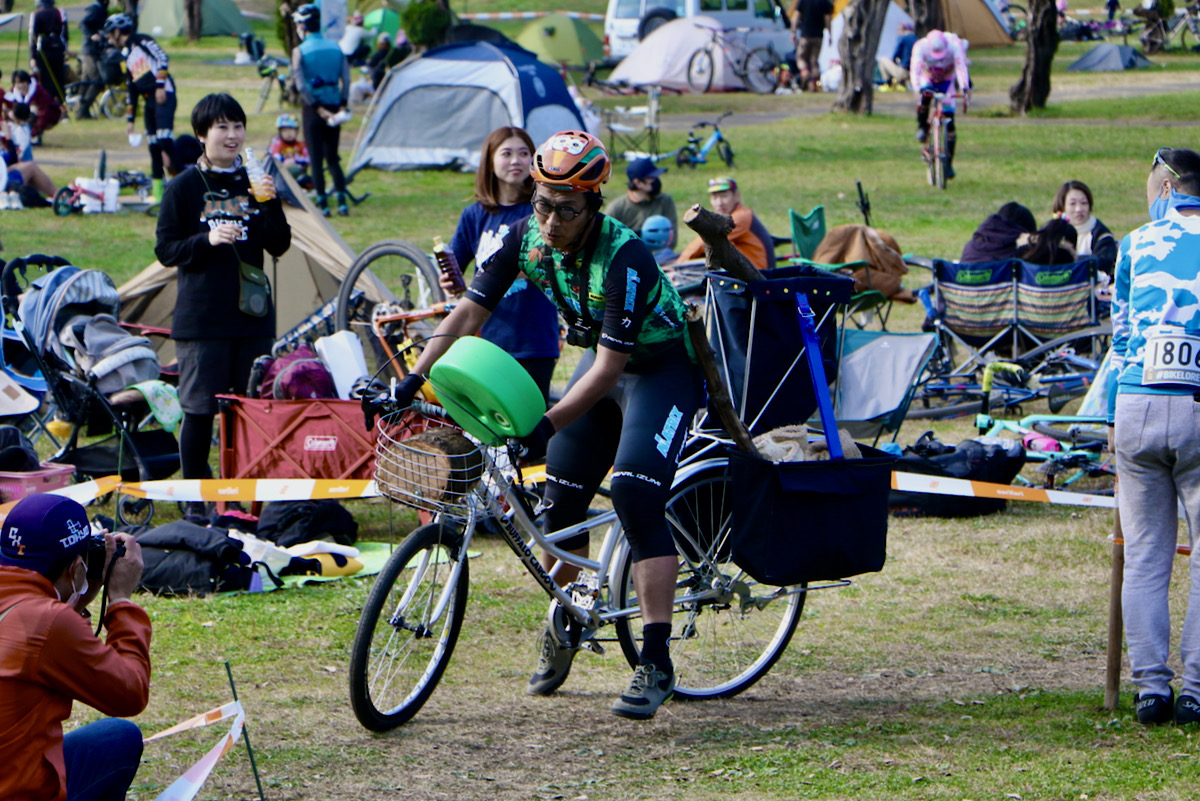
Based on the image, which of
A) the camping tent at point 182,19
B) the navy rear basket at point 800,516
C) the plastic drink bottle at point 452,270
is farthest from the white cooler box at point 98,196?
the camping tent at point 182,19

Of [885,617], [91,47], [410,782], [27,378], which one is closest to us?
[410,782]

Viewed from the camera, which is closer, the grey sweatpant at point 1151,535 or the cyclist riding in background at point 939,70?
the grey sweatpant at point 1151,535

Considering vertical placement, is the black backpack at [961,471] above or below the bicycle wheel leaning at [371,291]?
below

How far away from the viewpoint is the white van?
32.4 meters

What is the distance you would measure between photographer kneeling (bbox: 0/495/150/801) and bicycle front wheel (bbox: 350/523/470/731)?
1082 mm

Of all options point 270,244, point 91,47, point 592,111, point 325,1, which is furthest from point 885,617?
point 325,1

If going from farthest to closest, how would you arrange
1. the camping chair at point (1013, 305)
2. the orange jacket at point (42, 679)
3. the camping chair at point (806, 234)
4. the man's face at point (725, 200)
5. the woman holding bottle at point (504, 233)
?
the camping chair at point (806, 234)
the man's face at point (725, 200)
the camping chair at point (1013, 305)
the woman holding bottle at point (504, 233)
the orange jacket at point (42, 679)

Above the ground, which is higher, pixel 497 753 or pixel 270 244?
pixel 270 244

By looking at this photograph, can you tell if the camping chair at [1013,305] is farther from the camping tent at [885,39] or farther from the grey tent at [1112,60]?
the grey tent at [1112,60]

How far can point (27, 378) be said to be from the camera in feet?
25.4

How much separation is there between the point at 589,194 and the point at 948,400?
6273mm

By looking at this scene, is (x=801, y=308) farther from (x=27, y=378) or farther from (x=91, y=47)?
(x=91, y=47)

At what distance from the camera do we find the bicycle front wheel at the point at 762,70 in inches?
1228

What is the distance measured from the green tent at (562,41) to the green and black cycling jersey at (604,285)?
2969cm
